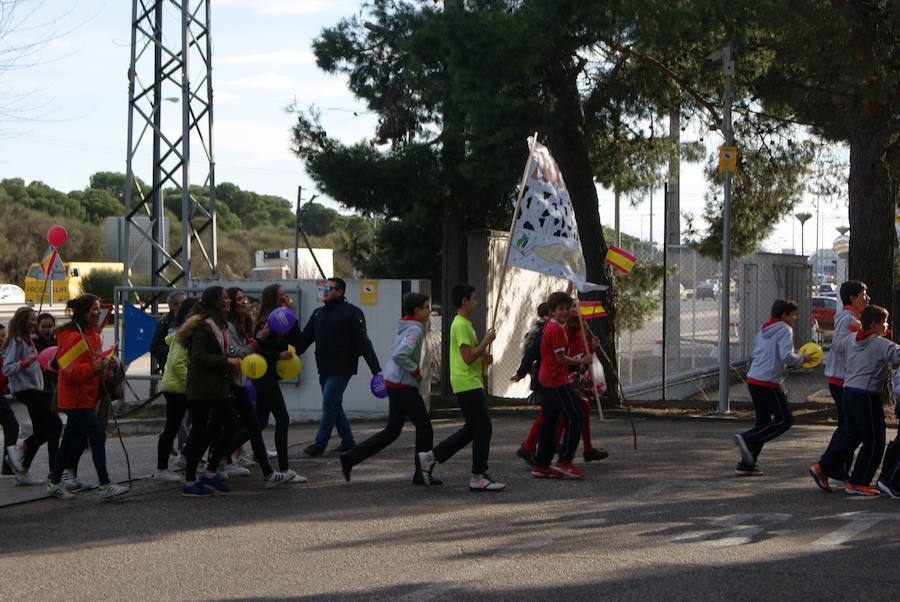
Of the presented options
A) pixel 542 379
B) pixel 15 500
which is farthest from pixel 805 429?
pixel 15 500

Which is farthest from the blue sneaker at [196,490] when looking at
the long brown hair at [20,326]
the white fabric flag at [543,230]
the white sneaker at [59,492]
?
the white fabric flag at [543,230]

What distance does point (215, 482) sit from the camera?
9039 millimetres

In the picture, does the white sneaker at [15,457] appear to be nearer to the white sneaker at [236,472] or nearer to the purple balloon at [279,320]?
the white sneaker at [236,472]

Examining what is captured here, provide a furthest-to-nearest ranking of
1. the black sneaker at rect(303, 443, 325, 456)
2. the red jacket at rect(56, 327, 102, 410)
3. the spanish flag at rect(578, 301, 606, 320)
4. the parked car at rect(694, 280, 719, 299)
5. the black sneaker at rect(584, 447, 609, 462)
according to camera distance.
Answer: the parked car at rect(694, 280, 719, 299) < the spanish flag at rect(578, 301, 606, 320) < the black sneaker at rect(303, 443, 325, 456) < the black sneaker at rect(584, 447, 609, 462) < the red jacket at rect(56, 327, 102, 410)

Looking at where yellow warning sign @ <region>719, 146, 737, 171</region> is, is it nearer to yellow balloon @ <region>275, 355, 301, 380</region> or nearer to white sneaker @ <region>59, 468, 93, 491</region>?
yellow balloon @ <region>275, 355, 301, 380</region>

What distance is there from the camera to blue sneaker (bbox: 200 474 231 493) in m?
8.98

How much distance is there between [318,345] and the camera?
427 inches

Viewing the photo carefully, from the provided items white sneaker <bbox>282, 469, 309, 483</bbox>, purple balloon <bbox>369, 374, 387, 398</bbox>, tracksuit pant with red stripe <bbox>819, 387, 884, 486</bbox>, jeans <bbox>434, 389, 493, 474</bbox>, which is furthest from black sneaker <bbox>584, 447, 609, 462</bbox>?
white sneaker <bbox>282, 469, 309, 483</bbox>

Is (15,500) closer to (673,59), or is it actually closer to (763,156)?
(673,59)

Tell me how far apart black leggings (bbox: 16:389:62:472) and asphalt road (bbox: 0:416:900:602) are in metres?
0.76

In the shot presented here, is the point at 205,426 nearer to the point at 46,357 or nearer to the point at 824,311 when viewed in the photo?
the point at 46,357

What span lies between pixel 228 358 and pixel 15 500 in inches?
85.3

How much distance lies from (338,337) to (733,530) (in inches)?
183

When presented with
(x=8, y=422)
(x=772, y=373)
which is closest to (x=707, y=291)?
(x=772, y=373)
